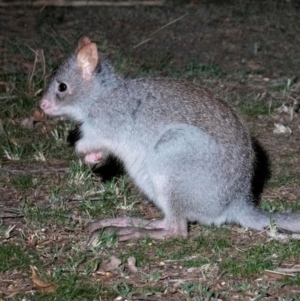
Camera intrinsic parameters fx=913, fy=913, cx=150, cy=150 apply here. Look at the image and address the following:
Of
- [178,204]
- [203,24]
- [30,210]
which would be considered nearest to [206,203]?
[178,204]

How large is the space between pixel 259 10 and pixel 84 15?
204cm

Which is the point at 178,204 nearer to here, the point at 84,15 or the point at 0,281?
the point at 0,281

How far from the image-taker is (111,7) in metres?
10.8

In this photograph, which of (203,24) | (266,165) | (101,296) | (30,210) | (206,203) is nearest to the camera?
(101,296)

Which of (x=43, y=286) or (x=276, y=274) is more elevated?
(x=43, y=286)

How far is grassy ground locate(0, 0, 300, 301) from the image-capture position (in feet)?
16.4

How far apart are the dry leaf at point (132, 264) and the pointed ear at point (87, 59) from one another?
156 centimetres

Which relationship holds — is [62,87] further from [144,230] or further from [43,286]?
[43,286]

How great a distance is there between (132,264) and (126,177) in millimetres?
1467

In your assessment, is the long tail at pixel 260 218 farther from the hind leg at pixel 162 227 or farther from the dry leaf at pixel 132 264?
the dry leaf at pixel 132 264

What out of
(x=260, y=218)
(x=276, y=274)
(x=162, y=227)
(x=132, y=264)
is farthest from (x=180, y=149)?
(x=276, y=274)

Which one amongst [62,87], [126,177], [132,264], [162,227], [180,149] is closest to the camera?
[132,264]

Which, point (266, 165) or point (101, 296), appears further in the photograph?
point (266, 165)

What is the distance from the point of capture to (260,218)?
18.3ft
